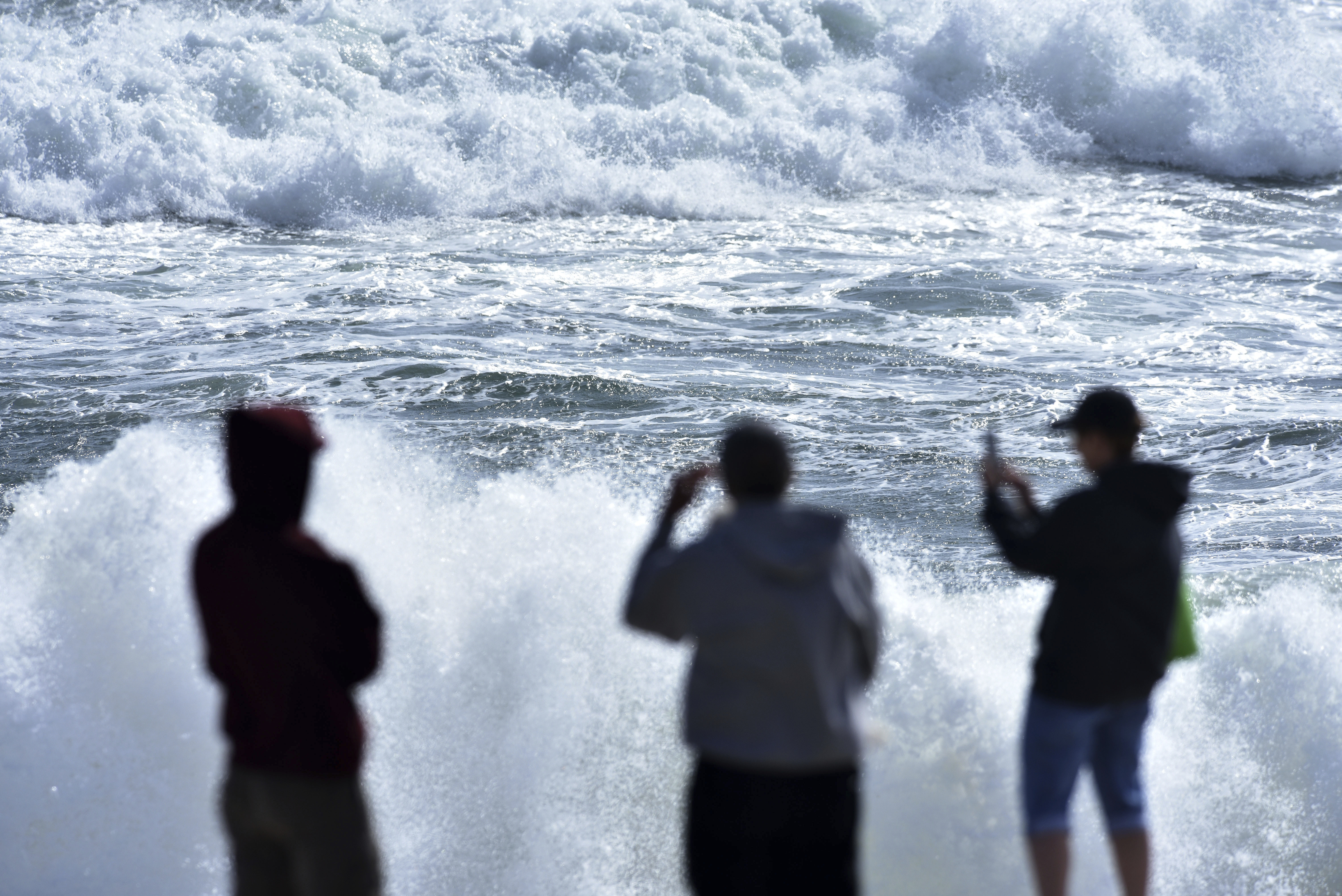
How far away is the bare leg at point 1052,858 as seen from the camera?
3.47 metres

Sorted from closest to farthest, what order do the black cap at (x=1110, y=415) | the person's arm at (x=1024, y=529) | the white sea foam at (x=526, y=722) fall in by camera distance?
1. the person's arm at (x=1024, y=529)
2. the black cap at (x=1110, y=415)
3. the white sea foam at (x=526, y=722)

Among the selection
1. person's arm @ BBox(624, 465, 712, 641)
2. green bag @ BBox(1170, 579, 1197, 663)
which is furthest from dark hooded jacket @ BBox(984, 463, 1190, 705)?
person's arm @ BBox(624, 465, 712, 641)

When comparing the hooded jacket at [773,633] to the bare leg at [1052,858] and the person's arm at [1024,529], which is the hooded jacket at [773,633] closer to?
the person's arm at [1024,529]

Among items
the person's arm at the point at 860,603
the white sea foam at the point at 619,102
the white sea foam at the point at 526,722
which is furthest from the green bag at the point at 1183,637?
the white sea foam at the point at 619,102

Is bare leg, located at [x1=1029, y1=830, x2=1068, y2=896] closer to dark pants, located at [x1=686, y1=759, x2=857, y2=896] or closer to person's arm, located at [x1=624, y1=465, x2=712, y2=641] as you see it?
dark pants, located at [x1=686, y1=759, x2=857, y2=896]

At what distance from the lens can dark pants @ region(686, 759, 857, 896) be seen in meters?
2.68

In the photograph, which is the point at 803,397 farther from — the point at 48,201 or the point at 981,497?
the point at 48,201

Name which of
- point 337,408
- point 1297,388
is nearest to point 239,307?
point 337,408

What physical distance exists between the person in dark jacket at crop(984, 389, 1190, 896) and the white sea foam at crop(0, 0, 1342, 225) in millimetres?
14094

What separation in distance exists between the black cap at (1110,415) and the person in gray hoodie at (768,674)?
956 mm

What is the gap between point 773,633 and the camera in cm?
262

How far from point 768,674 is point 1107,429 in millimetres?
1260

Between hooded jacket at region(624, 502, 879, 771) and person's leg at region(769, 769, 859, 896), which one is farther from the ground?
hooded jacket at region(624, 502, 879, 771)

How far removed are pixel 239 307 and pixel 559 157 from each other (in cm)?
682
